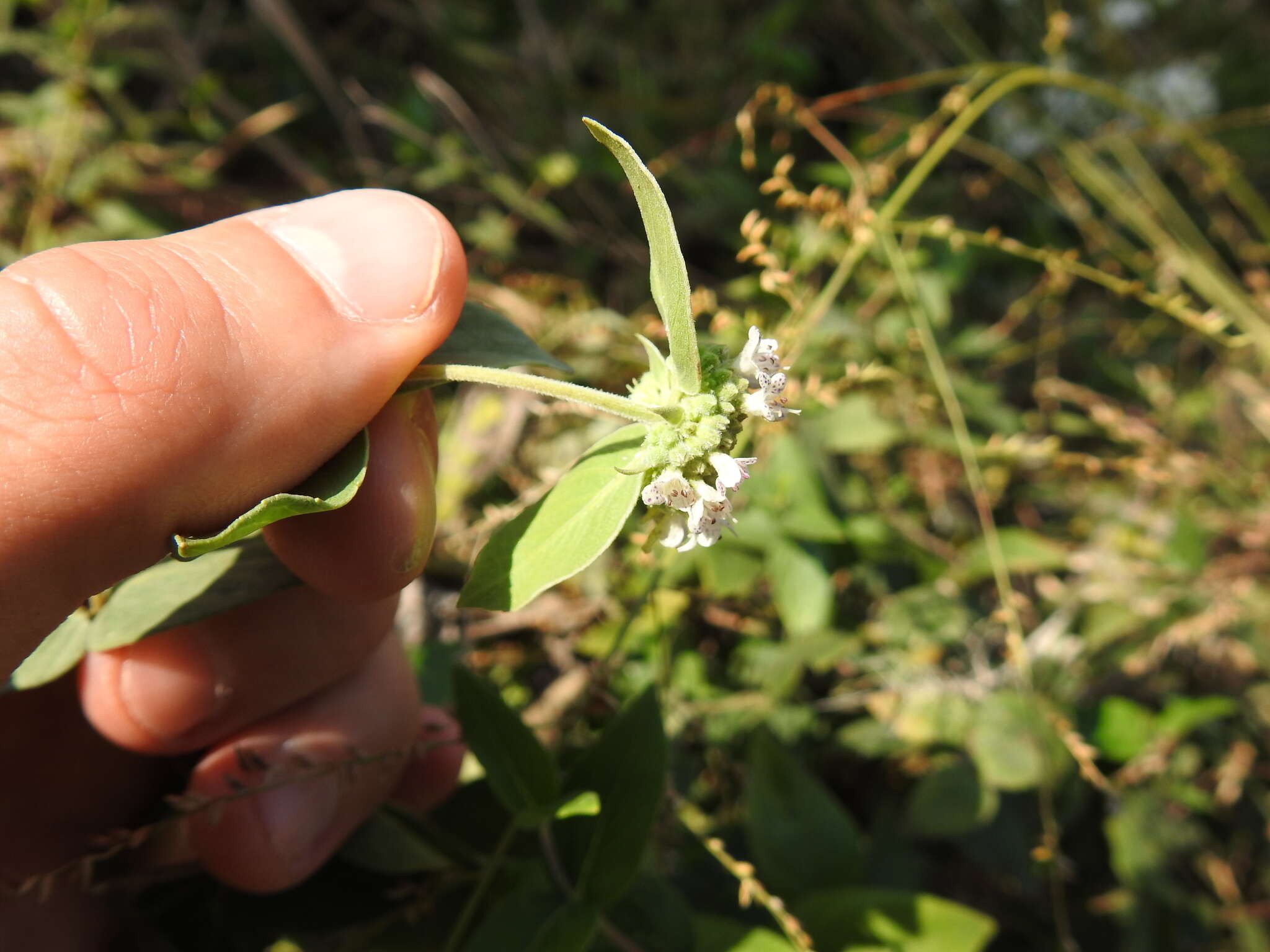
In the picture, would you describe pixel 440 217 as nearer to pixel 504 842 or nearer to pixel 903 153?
pixel 504 842

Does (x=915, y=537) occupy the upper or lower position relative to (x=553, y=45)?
lower

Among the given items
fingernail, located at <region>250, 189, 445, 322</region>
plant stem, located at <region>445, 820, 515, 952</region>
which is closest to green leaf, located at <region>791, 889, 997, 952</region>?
plant stem, located at <region>445, 820, 515, 952</region>

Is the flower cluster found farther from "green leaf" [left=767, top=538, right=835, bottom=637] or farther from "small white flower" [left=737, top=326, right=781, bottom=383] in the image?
"green leaf" [left=767, top=538, right=835, bottom=637]

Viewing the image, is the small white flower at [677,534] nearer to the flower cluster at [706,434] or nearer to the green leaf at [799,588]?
the flower cluster at [706,434]

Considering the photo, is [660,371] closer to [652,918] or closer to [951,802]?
[652,918]

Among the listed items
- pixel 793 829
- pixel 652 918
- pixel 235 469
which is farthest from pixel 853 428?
pixel 235 469

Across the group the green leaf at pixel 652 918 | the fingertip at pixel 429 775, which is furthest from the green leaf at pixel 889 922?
the fingertip at pixel 429 775

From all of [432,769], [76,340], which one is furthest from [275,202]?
[76,340]

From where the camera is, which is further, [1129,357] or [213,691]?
[1129,357]
